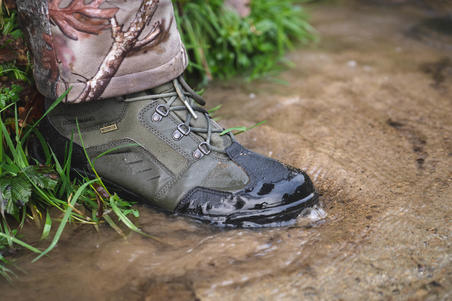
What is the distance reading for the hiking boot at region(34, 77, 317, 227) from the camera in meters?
1.24

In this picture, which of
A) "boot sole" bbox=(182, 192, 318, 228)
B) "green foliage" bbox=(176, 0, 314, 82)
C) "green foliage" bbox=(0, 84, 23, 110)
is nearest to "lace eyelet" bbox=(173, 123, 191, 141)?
"boot sole" bbox=(182, 192, 318, 228)

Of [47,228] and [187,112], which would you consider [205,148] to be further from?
[47,228]

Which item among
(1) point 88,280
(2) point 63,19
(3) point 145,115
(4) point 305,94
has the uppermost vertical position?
(2) point 63,19

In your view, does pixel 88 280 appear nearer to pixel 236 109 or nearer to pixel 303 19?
pixel 236 109

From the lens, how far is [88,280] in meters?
1.04

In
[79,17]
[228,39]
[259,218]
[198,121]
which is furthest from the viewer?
[228,39]

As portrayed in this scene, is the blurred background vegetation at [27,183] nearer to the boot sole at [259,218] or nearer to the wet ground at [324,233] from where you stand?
the wet ground at [324,233]

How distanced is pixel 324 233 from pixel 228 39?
1.53 m

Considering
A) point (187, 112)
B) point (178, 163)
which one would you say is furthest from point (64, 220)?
point (187, 112)

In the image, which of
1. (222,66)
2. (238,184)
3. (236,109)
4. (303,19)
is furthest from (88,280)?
(303,19)

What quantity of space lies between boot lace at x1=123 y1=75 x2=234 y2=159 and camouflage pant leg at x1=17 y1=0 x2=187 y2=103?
0.07 metres

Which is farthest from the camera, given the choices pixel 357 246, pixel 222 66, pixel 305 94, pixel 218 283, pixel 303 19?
pixel 303 19

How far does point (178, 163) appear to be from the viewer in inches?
50.3

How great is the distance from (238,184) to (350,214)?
0.36 m
